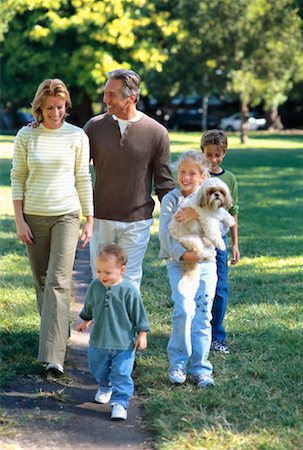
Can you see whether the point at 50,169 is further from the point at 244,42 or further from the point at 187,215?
the point at 244,42

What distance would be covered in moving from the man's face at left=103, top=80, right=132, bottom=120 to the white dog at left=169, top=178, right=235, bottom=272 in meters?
0.86

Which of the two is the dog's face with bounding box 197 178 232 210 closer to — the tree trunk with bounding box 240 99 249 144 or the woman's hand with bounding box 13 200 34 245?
the woman's hand with bounding box 13 200 34 245

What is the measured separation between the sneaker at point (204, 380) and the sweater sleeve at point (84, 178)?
1.28m

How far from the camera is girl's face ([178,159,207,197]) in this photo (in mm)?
5734

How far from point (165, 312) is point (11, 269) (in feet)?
8.36

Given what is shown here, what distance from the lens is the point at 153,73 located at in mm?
45719

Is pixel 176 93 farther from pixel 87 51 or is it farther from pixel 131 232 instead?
pixel 131 232

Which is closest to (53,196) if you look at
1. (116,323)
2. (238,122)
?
(116,323)

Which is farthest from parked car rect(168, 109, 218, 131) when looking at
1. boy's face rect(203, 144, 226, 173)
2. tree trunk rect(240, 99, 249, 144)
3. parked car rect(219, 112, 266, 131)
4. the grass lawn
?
boy's face rect(203, 144, 226, 173)

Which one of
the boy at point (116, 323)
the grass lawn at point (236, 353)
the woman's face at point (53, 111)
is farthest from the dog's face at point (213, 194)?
the grass lawn at point (236, 353)

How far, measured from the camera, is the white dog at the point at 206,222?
5555 millimetres

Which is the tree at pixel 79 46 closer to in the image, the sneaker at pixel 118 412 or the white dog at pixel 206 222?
the white dog at pixel 206 222

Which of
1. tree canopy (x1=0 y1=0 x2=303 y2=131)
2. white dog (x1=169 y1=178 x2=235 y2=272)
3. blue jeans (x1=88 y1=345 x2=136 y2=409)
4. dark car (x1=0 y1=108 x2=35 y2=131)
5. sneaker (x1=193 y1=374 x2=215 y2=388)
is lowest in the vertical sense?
dark car (x1=0 y1=108 x2=35 y2=131)

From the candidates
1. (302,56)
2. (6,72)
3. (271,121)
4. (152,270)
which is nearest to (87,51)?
(6,72)
